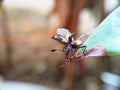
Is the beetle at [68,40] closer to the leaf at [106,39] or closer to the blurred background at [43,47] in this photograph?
the leaf at [106,39]

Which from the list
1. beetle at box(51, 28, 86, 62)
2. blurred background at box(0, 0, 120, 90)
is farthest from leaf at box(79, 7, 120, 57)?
blurred background at box(0, 0, 120, 90)

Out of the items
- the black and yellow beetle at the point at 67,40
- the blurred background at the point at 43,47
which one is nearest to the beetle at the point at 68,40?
the black and yellow beetle at the point at 67,40

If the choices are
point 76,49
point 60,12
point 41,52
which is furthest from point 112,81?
point 41,52

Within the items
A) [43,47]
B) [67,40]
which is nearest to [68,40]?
[67,40]

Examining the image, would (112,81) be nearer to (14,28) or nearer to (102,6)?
(102,6)

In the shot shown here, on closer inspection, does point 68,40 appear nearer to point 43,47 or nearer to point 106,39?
point 106,39
